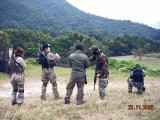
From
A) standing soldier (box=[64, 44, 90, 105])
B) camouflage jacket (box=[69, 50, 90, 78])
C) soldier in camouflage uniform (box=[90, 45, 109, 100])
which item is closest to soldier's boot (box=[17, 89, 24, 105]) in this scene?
standing soldier (box=[64, 44, 90, 105])

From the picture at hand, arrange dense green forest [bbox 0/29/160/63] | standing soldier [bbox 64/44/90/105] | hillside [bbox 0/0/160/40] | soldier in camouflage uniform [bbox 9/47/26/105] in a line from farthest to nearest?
hillside [bbox 0/0/160/40] < dense green forest [bbox 0/29/160/63] < soldier in camouflage uniform [bbox 9/47/26/105] < standing soldier [bbox 64/44/90/105]

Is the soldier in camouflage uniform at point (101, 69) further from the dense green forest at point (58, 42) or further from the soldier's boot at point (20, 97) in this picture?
the dense green forest at point (58, 42)

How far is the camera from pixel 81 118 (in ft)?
27.9

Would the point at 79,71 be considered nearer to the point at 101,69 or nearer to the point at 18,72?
the point at 101,69

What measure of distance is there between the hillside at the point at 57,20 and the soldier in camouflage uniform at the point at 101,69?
70.4m

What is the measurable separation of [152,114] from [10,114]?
424 centimetres

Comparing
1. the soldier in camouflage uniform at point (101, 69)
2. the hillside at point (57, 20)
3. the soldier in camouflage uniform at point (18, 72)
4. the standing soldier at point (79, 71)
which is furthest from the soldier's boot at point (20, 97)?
the hillside at point (57, 20)

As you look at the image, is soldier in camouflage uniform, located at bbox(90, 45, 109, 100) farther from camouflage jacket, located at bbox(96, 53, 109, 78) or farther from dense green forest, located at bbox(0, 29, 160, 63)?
dense green forest, located at bbox(0, 29, 160, 63)

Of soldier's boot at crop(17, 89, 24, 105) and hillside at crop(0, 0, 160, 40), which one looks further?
hillside at crop(0, 0, 160, 40)

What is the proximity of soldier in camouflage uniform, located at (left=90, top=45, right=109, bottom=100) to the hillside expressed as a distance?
231 feet

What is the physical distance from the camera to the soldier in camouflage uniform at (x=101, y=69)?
10.8 meters

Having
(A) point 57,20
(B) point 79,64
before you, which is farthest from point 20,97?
(A) point 57,20

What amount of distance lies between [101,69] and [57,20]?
9704cm

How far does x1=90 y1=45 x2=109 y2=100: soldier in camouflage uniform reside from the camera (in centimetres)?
1084
